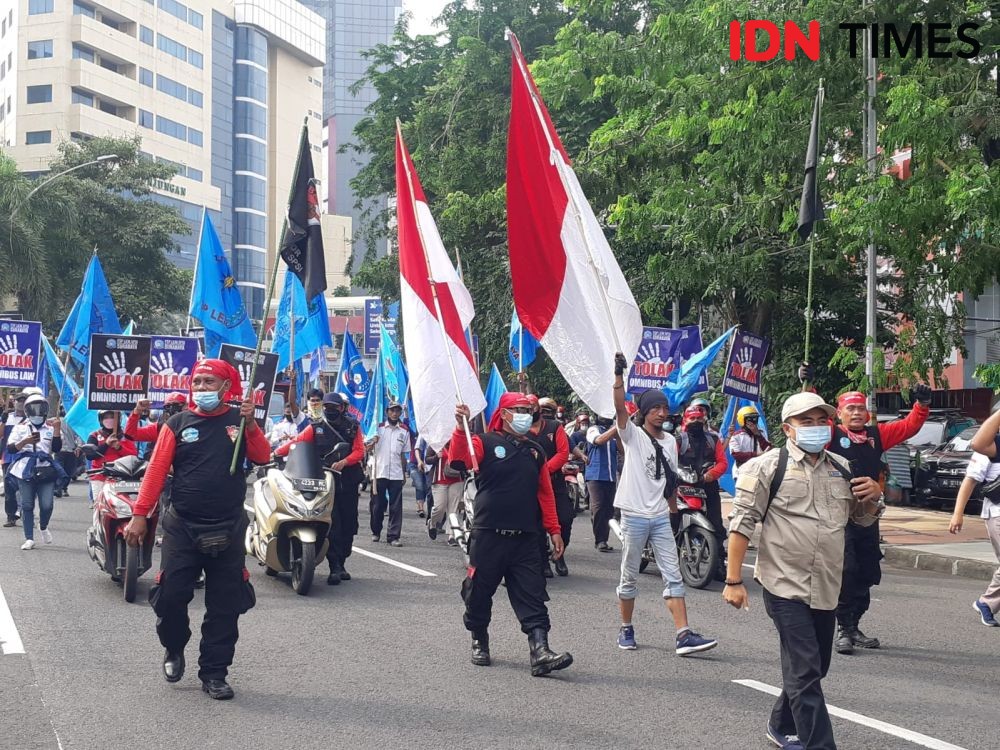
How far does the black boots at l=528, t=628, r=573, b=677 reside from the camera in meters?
7.07

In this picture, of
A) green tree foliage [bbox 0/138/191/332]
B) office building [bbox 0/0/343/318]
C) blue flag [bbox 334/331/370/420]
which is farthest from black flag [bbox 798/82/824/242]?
office building [bbox 0/0/343/318]

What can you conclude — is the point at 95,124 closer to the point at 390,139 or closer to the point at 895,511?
the point at 390,139

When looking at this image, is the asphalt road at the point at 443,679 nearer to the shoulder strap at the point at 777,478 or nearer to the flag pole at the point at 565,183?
the shoulder strap at the point at 777,478

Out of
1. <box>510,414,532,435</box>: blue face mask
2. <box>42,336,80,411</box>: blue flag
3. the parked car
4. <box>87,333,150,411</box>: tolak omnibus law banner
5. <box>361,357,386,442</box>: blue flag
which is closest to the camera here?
<box>510,414,532,435</box>: blue face mask

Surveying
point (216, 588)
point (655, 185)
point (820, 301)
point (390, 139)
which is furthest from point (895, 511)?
point (390, 139)

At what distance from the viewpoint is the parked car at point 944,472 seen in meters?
19.0

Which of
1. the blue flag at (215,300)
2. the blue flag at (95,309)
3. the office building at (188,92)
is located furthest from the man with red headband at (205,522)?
the office building at (188,92)

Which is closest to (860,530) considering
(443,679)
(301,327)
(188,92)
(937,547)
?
(443,679)

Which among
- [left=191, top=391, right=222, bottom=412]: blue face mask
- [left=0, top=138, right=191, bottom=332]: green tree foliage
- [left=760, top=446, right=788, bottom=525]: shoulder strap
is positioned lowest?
[left=760, top=446, right=788, bottom=525]: shoulder strap

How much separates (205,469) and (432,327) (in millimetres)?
2380

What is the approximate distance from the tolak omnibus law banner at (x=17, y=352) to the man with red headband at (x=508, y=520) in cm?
1491

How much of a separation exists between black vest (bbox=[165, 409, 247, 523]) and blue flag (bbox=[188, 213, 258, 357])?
12848mm

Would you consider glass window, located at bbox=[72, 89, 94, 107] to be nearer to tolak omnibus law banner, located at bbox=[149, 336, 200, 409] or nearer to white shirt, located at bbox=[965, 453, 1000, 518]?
tolak omnibus law banner, located at bbox=[149, 336, 200, 409]

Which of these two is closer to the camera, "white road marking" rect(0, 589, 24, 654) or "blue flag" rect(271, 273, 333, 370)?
"white road marking" rect(0, 589, 24, 654)
